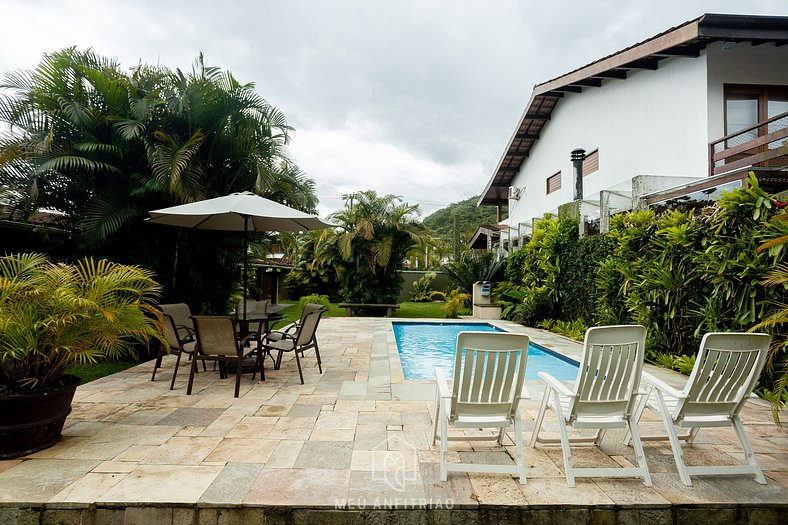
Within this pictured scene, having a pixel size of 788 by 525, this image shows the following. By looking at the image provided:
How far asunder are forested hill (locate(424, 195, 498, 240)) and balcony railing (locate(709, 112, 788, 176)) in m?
27.8

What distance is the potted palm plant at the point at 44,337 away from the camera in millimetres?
3074

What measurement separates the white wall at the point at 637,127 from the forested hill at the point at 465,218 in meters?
22.2

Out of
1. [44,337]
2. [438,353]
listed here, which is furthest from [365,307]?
[44,337]

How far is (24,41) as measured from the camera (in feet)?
29.9

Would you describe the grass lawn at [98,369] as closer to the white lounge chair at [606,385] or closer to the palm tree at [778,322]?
the white lounge chair at [606,385]

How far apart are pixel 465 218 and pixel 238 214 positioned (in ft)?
119

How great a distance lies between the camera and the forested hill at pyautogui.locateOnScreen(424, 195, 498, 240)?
39.6 meters

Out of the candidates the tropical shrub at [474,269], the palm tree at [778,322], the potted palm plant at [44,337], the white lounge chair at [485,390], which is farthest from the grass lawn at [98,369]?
the tropical shrub at [474,269]

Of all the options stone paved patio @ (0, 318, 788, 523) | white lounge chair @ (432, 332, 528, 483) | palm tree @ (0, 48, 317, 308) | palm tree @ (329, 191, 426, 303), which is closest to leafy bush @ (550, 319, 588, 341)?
stone paved patio @ (0, 318, 788, 523)

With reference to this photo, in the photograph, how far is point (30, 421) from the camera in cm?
310

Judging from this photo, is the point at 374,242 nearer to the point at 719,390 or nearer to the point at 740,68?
the point at 740,68

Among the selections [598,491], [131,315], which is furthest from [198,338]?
[598,491]

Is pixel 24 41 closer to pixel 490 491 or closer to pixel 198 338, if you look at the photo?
pixel 198 338

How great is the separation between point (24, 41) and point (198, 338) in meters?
9.30
